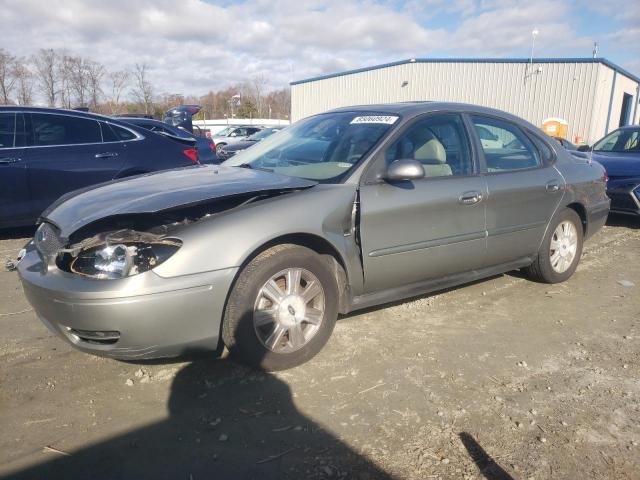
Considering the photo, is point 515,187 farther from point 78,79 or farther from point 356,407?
point 78,79

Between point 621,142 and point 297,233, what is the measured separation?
7840 millimetres

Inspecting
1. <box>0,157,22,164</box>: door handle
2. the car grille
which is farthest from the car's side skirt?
<box>0,157,22,164</box>: door handle

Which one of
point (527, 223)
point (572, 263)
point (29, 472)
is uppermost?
point (527, 223)

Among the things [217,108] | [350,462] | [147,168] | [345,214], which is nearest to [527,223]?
[345,214]

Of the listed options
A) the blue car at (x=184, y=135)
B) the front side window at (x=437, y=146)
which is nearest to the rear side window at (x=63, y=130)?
the blue car at (x=184, y=135)

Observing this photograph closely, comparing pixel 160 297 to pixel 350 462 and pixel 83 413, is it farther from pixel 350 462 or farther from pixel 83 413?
pixel 350 462

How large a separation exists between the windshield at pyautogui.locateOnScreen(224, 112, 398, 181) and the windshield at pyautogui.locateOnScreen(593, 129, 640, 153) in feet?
21.4

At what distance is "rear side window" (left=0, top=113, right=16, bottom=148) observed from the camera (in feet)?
17.9

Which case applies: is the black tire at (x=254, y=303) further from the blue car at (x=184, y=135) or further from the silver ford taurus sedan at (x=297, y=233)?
the blue car at (x=184, y=135)

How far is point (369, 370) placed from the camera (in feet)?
9.75

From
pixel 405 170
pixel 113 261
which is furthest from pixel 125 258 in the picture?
pixel 405 170

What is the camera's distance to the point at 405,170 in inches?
123

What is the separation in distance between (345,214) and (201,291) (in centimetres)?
102

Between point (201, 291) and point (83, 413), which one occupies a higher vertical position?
point (201, 291)
